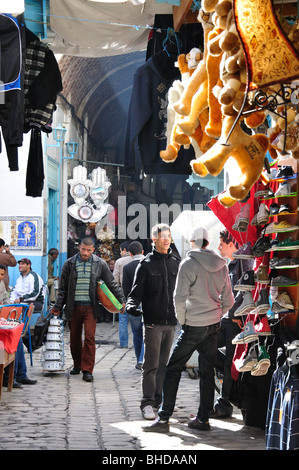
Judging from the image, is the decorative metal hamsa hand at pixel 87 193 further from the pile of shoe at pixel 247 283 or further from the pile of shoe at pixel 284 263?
the pile of shoe at pixel 284 263

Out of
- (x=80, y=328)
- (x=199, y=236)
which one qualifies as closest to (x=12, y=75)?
(x=199, y=236)

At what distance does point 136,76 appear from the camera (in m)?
7.21

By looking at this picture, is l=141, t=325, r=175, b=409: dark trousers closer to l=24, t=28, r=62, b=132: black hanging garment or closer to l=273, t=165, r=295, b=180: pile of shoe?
l=24, t=28, r=62, b=132: black hanging garment

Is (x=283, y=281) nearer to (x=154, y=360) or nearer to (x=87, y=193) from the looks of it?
(x=154, y=360)

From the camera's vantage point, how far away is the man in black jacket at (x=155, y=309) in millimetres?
7355

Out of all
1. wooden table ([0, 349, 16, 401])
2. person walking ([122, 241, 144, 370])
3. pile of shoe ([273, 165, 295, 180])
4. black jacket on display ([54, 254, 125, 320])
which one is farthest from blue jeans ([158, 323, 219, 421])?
black jacket on display ([54, 254, 125, 320])

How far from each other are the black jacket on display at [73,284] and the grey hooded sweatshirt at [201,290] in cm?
340

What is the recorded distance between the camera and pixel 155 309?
24.6ft

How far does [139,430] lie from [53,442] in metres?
0.87

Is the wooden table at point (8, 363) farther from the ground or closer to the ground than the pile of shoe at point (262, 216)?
closer to the ground

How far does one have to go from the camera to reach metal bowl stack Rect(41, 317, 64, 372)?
10.1m

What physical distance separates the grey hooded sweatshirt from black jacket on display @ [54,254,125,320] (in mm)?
3404

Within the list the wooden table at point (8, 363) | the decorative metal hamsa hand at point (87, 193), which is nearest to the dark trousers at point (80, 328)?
the wooden table at point (8, 363)

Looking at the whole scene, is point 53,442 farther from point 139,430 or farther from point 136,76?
point 136,76
